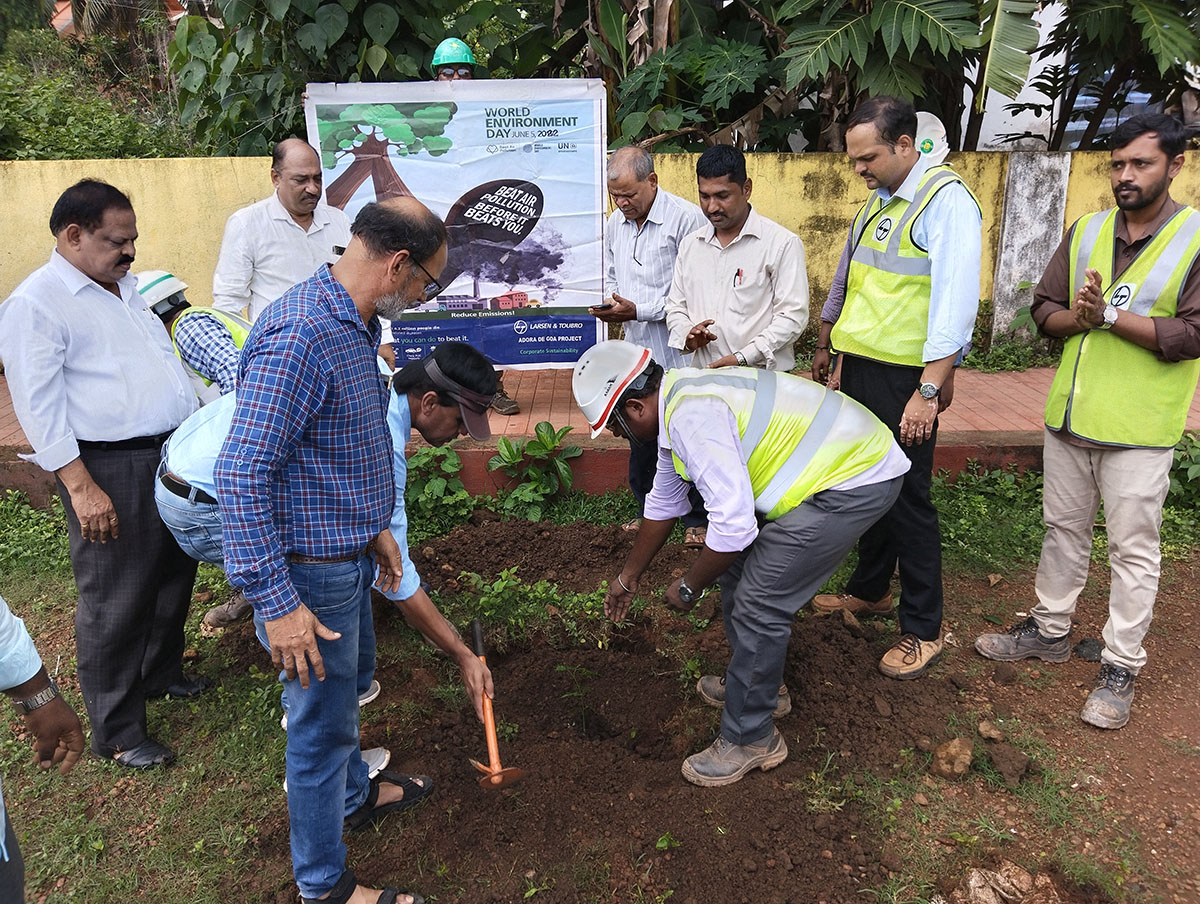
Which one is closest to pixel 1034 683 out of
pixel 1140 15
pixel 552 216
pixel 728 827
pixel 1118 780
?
pixel 1118 780

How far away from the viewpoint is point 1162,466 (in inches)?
122

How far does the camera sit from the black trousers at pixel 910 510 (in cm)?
328

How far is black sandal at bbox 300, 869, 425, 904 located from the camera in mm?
2398

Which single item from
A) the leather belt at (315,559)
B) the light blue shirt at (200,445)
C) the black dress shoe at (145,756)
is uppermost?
the light blue shirt at (200,445)

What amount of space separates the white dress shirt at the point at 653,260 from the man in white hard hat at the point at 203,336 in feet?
6.38

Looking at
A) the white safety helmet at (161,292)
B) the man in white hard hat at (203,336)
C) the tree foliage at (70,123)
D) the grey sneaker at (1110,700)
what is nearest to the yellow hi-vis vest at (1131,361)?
the grey sneaker at (1110,700)

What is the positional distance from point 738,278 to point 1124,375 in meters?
1.61

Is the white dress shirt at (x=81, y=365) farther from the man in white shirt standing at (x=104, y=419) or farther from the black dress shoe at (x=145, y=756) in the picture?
the black dress shoe at (x=145, y=756)

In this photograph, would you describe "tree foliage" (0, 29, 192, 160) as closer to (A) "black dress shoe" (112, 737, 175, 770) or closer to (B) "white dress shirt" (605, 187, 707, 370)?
(B) "white dress shirt" (605, 187, 707, 370)

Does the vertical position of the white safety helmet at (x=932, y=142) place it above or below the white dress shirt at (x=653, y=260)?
above

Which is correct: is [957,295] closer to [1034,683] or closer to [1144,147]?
[1144,147]

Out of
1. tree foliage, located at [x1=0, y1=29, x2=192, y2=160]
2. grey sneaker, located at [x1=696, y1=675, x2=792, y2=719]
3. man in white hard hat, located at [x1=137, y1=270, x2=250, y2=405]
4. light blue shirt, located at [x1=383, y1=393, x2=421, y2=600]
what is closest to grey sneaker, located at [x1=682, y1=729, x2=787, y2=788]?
grey sneaker, located at [x1=696, y1=675, x2=792, y2=719]

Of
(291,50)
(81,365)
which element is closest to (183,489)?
(81,365)

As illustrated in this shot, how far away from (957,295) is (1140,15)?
4965 mm
